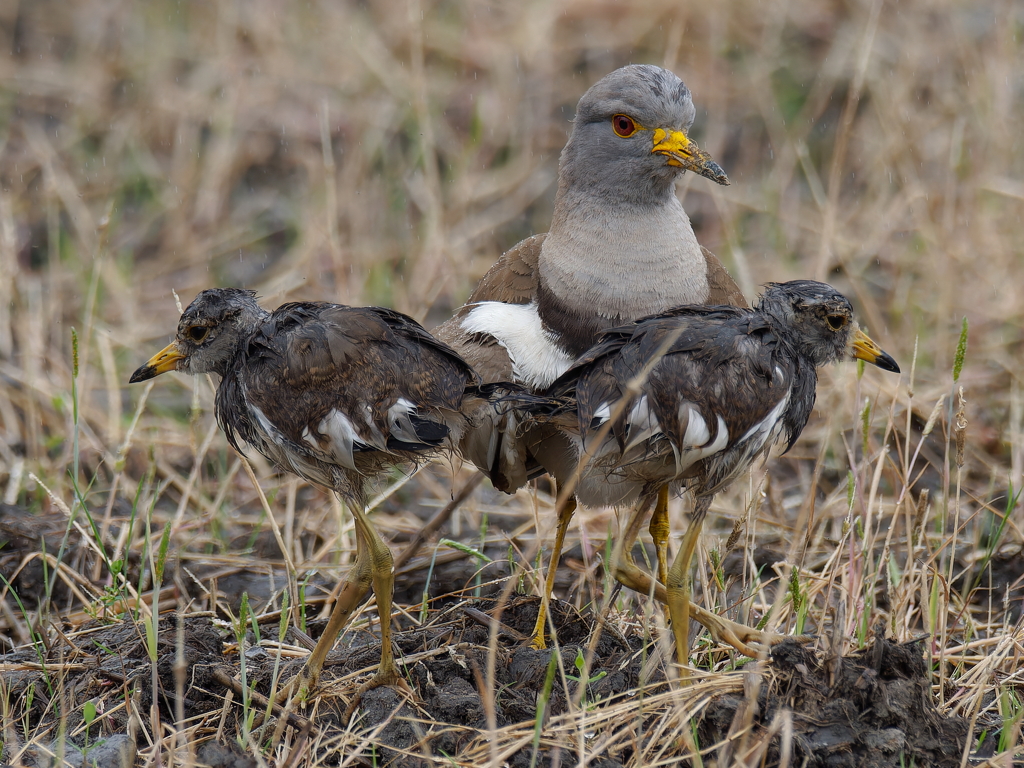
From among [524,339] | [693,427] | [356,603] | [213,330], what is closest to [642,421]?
[693,427]

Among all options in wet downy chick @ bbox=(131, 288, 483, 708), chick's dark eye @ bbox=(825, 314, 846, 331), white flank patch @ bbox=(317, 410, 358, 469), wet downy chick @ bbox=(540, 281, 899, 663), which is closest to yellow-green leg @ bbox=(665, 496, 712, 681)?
wet downy chick @ bbox=(540, 281, 899, 663)

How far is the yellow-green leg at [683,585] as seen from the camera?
3.31 meters

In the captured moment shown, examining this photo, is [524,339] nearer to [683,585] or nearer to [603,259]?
[603,259]

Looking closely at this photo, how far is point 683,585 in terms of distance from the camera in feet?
11.0

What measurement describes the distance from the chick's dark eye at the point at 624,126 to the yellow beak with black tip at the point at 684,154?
87 mm

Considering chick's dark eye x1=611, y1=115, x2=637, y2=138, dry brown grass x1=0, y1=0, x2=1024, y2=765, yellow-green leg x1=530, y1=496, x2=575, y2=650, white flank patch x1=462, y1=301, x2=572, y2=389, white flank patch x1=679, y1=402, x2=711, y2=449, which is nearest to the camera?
white flank patch x1=679, y1=402, x2=711, y2=449

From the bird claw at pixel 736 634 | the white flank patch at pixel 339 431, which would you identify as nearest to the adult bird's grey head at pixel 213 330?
the white flank patch at pixel 339 431

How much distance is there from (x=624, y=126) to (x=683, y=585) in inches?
62.8

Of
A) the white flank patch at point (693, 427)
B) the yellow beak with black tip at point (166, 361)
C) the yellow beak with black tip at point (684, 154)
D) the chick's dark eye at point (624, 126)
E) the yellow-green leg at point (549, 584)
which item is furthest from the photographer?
the chick's dark eye at point (624, 126)

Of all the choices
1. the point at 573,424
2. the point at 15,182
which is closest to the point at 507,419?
the point at 573,424

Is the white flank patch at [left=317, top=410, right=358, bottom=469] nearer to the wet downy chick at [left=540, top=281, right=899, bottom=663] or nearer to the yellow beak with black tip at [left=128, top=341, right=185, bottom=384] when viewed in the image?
the wet downy chick at [left=540, top=281, right=899, bottom=663]

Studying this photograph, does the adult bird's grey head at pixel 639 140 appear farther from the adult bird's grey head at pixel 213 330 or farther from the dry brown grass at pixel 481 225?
the adult bird's grey head at pixel 213 330

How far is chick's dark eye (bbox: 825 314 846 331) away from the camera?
10.8ft

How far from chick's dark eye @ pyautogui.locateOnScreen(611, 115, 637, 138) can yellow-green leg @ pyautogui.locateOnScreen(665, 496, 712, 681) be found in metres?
1.37
